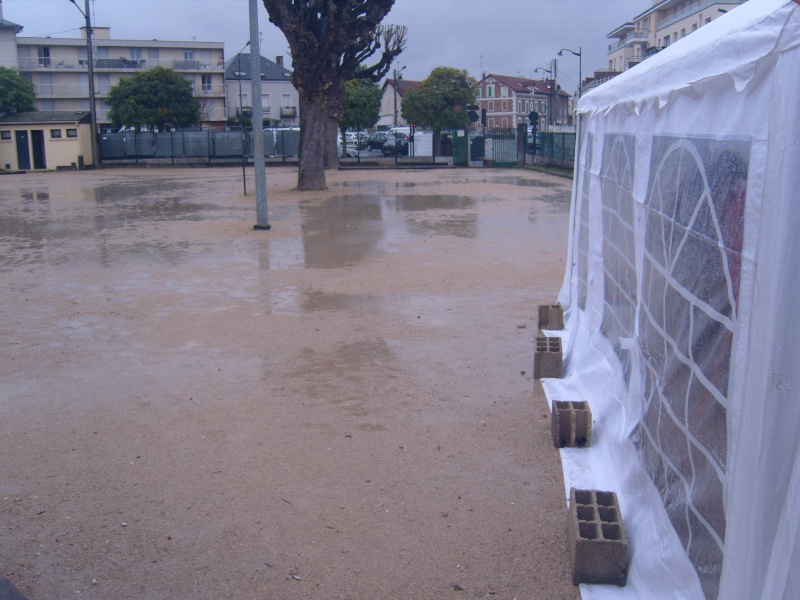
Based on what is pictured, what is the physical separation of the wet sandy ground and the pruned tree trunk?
439 inches

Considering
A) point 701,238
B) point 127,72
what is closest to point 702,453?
point 701,238

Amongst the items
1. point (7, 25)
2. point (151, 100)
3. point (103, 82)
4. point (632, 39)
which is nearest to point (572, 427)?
point (151, 100)

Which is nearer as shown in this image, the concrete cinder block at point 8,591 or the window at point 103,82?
the concrete cinder block at point 8,591

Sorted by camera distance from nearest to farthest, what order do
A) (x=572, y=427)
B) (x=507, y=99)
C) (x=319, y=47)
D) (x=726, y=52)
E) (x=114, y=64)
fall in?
(x=726, y=52), (x=572, y=427), (x=319, y=47), (x=114, y=64), (x=507, y=99)

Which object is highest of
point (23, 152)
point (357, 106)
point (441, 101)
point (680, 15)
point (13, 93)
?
point (680, 15)

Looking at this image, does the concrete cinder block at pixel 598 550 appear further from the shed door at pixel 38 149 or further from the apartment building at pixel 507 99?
the apartment building at pixel 507 99

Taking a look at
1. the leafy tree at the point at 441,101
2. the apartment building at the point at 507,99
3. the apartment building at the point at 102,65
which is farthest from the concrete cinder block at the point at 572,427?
the apartment building at the point at 507,99

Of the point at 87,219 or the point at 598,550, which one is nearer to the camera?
the point at 598,550

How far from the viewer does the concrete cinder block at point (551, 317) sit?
765cm

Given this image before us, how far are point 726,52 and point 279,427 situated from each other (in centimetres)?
361

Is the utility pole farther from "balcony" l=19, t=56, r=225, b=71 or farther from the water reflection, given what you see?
"balcony" l=19, t=56, r=225, b=71

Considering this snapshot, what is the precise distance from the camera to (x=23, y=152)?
→ 41.2 m

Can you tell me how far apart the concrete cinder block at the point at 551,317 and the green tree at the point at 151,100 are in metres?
46.1

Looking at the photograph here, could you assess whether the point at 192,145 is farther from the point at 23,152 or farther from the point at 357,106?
the point at 357,106
